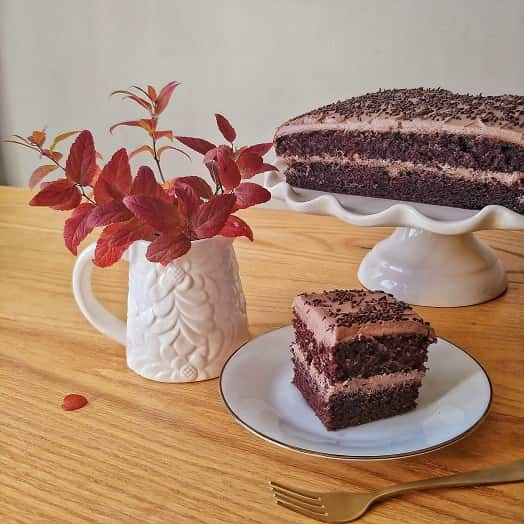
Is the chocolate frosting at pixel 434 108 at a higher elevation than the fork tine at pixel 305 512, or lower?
higher

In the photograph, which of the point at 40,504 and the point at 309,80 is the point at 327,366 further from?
the point at 309,80

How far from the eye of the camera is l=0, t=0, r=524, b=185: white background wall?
244 centimetres

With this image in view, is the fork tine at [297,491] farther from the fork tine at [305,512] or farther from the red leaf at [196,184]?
the red leaf at [196,184]

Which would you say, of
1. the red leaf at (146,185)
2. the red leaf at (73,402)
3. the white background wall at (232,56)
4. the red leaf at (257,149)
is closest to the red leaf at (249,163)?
the red leaf at (257,149)

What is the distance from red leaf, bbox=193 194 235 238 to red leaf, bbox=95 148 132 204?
0.32ft

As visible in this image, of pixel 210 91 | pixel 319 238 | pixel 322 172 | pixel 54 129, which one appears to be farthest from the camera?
pixel 54 129

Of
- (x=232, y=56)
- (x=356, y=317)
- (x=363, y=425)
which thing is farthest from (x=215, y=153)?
(x=232, y=56)

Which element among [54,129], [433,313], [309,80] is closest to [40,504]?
[433,313]

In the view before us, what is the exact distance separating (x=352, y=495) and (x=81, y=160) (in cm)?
48

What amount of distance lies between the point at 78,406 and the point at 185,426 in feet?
0.46

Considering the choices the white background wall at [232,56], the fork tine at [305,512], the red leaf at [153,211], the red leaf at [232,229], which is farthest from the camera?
the white background wall at [232,56]

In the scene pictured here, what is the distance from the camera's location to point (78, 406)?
0.85 metres

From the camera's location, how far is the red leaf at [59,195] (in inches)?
32.5

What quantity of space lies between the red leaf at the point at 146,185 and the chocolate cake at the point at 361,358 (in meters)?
0.23
